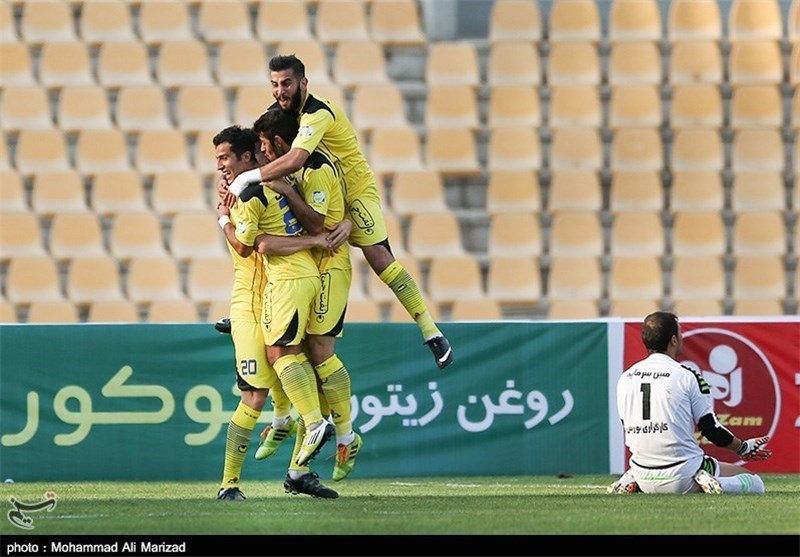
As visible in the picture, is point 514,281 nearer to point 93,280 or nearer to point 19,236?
point 93,280

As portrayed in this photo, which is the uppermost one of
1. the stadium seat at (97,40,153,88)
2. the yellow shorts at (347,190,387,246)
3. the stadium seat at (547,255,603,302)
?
the stadium seat at (97,40,153,88)

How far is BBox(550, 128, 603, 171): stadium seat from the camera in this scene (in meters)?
14.4

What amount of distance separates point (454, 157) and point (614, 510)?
26.8ft

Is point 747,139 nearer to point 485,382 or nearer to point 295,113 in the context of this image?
point 485,382

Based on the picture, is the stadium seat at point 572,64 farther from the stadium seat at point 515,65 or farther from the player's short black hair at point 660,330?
the player's short black hair at point 660,330

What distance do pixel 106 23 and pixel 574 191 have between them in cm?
541

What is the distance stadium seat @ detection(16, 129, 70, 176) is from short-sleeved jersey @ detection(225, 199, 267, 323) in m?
7.37

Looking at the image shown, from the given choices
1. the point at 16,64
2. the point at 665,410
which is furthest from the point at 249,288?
the point at 16,64

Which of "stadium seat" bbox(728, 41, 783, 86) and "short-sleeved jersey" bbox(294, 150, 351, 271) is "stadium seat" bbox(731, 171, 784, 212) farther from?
"short-sleeved jersey" bbox(294, 150, 351, 271)

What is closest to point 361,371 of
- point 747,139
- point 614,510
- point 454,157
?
point 614,510

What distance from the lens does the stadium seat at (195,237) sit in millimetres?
14312

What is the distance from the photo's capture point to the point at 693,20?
15.0m

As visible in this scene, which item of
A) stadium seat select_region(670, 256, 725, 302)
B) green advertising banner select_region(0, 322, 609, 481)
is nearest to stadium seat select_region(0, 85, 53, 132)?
green advertising banner select_region(0, 322, 609, 481)

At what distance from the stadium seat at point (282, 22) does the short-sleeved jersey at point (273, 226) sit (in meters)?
7.70
